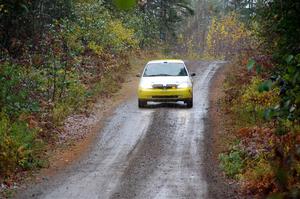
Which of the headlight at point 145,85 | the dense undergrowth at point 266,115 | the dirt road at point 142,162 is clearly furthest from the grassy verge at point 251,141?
the headlight at point 145,85

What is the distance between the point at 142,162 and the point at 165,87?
704cm

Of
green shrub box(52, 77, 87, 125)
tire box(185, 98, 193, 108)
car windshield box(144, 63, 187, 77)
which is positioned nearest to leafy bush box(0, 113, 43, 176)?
green shrub box(52, 77, 87, 125)

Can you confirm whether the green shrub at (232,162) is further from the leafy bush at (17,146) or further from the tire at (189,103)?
the tire at (189,103)

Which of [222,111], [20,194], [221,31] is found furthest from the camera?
[221,31]

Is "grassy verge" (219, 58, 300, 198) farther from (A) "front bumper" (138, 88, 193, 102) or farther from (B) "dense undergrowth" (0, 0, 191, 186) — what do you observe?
(B) "dense undergrowth" (0, 0, 191, 186)

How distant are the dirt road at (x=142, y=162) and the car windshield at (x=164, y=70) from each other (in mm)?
1266

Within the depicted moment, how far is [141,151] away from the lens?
41.9 ft

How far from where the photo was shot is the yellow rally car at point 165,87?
1845 cm

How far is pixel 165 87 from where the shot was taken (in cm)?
1845

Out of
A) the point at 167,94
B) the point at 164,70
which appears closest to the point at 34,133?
the point at 167,94

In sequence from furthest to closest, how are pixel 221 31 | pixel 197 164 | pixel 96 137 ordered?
pixel 221 31 → pixel 96 137 → pixel 197 164

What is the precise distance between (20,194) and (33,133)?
3690mm

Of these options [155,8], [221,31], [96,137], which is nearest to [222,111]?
[96,137]

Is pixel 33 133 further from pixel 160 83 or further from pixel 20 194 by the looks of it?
pixel 160 83
